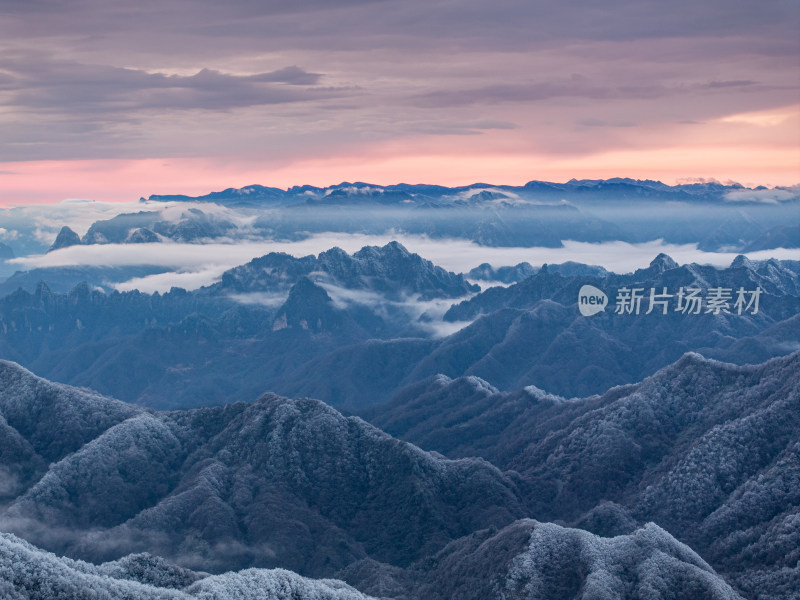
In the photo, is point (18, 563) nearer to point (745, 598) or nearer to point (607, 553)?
point (607, 553)

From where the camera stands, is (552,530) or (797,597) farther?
(552,530)

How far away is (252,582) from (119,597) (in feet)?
81.6

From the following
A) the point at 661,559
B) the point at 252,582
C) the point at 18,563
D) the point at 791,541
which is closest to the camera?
the point at 18,563

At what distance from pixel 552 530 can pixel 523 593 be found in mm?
16991

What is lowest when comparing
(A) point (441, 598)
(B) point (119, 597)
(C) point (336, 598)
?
(A) point (441, 598)

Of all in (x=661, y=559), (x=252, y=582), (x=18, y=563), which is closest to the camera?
(x=18, y=563)

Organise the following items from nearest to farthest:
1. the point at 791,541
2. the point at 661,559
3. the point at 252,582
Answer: the point at 252,582 < the point at 661,559 < the point at 791,541

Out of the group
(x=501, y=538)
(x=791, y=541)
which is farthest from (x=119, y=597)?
(x=791, y=541)

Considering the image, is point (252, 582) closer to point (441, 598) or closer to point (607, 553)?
point (441, 598)

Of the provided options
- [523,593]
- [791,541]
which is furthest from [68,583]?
[791,541]

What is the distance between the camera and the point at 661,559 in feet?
549

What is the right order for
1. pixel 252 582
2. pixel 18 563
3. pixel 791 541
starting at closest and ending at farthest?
1. pixel 18 563
2. pixel 252 582
3. pixel 791 541

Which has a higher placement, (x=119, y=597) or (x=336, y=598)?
(x=119, y=597)

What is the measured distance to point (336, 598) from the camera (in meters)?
157
